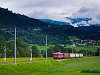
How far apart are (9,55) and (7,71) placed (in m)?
87.5

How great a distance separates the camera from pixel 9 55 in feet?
477

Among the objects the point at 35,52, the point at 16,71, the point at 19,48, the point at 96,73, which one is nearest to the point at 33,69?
the point at 16,71

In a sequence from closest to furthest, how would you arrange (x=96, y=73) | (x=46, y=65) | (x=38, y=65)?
(x=96, y=73) → (x=38, y=65) → (x=46, y=65)

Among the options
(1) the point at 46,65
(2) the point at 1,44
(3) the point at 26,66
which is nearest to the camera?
(3) the point at 26,66

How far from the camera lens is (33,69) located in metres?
72.2

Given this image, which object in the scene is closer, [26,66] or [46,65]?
[26,66]

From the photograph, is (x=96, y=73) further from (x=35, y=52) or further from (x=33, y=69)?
(x=35, y=52)

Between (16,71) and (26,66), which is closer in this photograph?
(16,71)

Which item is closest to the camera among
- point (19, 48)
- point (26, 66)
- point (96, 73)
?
point (96, 73)

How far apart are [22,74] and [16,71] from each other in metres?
1.79

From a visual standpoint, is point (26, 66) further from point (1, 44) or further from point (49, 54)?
point (49, 54)

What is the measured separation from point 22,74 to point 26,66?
9.89 m

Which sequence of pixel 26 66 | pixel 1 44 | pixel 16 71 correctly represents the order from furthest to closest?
pixel 1 44, pixel 26 66, pixel 16 71

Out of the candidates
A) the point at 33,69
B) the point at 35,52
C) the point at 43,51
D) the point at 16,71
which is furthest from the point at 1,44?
the point at 16,71
